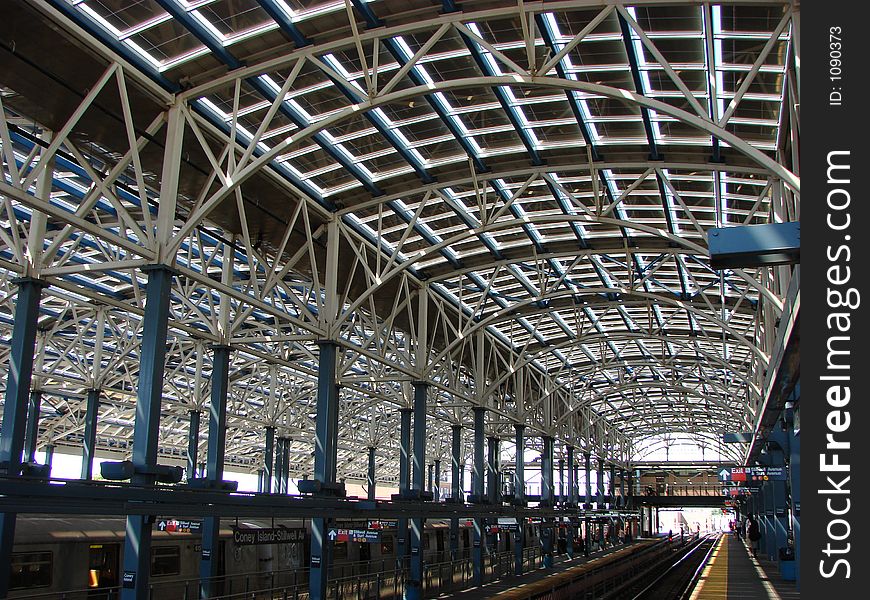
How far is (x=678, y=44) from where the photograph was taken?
1812 centimetres

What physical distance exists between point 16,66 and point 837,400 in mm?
15976

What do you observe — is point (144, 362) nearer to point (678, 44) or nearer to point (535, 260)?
point (678, 44)

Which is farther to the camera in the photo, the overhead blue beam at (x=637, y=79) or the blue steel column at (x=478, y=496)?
the blue steel column at (x=478, y=496)

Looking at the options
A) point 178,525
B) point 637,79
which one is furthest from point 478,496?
point 637,79

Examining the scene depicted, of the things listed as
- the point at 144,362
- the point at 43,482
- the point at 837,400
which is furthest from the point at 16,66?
the point at 837,400

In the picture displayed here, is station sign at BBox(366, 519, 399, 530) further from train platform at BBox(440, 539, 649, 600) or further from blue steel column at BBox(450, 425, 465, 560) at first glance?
blue steel column at BBox(450, 425, 465, 560)

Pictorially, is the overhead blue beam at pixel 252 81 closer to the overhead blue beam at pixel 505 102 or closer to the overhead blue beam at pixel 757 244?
the overhead blue beam at pixel 505 102

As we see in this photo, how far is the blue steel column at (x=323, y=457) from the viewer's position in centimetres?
2139

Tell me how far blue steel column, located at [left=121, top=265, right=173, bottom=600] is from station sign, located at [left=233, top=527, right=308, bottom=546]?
182 inches

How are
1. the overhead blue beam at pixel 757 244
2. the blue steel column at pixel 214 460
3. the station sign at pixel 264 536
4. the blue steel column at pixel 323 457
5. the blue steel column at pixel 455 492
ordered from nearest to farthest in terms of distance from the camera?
the overhead blue beam at pixel 757 244 < the station sign at pixel 264 536 < the blue steel column at pixel 323 457 < the blue steel column at pixel 214 460 < the blue steel column at pixel 455 492

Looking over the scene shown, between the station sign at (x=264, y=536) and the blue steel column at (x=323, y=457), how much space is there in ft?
3.02

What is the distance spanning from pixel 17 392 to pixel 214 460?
7.38m

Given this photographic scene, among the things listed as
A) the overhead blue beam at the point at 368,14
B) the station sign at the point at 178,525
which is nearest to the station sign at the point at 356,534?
the station sign at the point at 178,525

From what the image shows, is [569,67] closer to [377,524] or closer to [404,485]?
[377,524]
